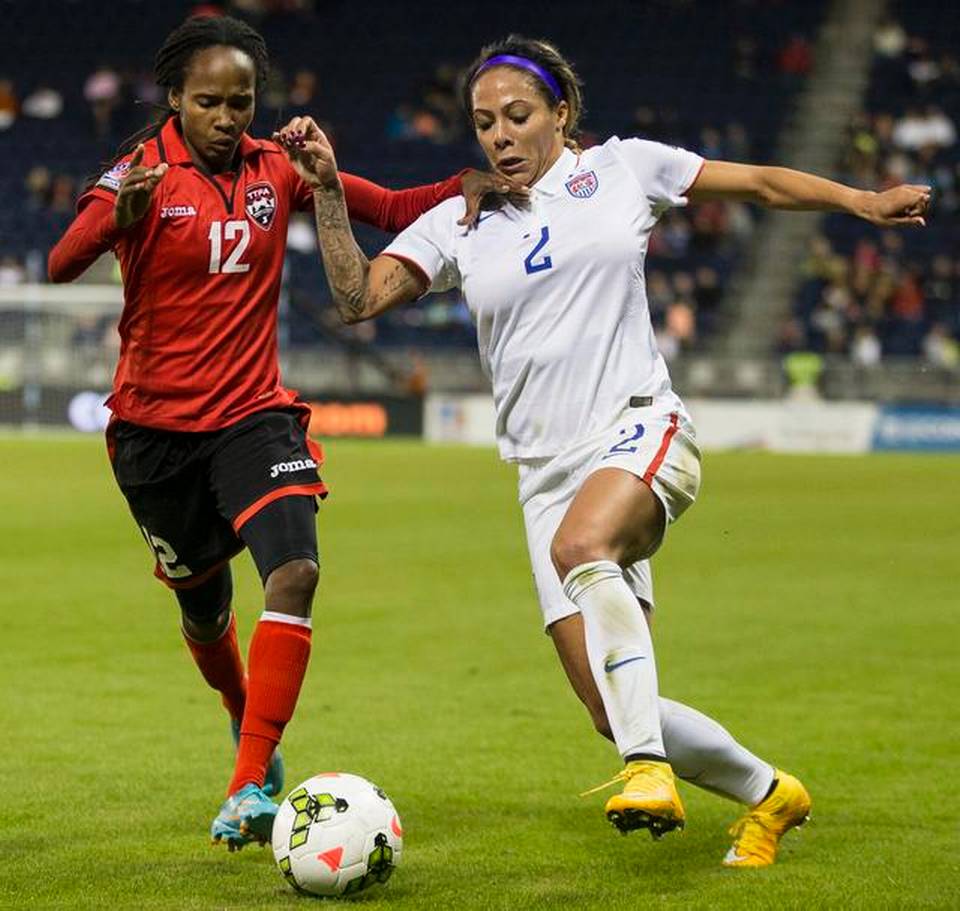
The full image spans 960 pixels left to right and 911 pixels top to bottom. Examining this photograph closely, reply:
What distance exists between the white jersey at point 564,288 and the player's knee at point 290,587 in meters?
0.71

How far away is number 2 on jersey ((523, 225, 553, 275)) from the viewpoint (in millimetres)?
5551

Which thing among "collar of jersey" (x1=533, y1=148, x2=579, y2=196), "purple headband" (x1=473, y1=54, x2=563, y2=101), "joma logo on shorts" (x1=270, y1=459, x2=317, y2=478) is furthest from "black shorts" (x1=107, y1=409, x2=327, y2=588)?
"purple headband" (x1=473, y1=54, x2=563, y2=101)

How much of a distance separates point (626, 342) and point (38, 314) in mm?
25205

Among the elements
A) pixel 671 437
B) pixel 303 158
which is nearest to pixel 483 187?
pixel 303 158

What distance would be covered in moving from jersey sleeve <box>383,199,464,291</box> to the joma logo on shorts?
2.35 feet

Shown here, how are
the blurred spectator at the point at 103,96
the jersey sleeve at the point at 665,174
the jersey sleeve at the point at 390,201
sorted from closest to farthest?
the jersey sleeve at the point at 665,174 → the jersey sleeve at the point at 390,201 → the blurred spectator at the point at 103,96

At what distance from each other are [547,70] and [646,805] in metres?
2.26

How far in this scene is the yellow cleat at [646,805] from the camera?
4.81 m

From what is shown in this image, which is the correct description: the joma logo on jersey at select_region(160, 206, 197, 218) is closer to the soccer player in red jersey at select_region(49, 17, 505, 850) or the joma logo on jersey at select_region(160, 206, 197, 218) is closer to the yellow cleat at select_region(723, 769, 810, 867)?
the soccer player in red jersey at select_region(49, 17, 505, 850)

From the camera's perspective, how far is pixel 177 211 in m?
5.96

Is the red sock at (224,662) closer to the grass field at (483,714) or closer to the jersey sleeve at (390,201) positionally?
the grass field at (483,714)

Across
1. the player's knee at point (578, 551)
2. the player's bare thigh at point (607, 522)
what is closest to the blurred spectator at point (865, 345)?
the player's bare thigh at point (607, 522)

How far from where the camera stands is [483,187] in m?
5.70

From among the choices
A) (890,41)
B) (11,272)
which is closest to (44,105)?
(11,272)
